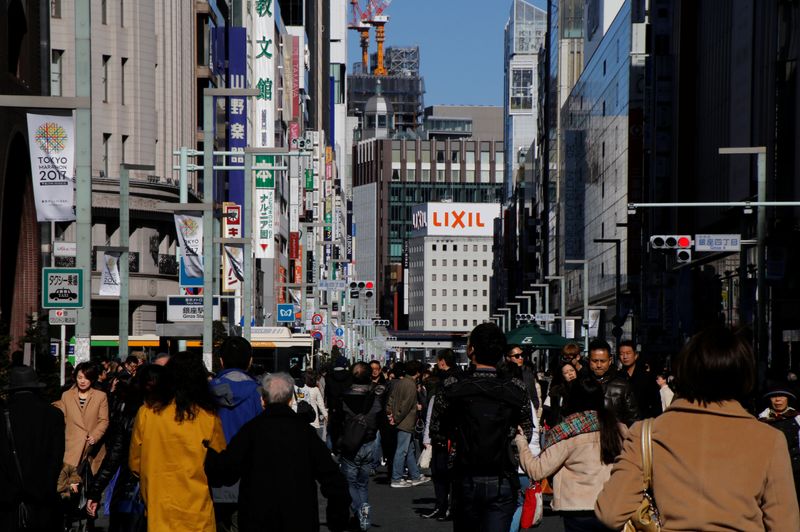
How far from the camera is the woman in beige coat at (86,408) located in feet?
49.0

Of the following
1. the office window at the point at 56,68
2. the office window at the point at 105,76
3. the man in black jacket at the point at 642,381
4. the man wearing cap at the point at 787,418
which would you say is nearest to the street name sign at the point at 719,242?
the man in black jacket at the point at 642,381

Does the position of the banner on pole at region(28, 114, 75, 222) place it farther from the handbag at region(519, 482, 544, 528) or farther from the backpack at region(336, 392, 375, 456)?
the handbag at region(519, 482, 544, 528)

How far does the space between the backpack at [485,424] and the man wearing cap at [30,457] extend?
2528 mm

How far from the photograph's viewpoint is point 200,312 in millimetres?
33750

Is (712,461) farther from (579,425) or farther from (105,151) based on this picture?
(105,151)

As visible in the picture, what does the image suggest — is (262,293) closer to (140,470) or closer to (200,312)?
(200,312)

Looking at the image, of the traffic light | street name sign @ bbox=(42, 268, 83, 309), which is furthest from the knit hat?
the traffic light

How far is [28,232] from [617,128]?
63964 mm

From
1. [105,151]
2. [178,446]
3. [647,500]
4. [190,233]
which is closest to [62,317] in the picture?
[190,233]

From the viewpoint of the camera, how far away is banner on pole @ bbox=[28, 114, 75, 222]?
66.5ft

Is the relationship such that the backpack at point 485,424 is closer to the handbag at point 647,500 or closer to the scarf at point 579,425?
the scarf at point 579,425

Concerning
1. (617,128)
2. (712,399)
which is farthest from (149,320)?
(712,399)

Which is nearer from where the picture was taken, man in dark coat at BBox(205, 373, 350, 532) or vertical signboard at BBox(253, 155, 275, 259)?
man in dark coat at BBox(205, 373, 350, 532)

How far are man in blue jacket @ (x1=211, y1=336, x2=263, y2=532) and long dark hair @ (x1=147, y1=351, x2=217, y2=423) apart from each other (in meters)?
0.31
